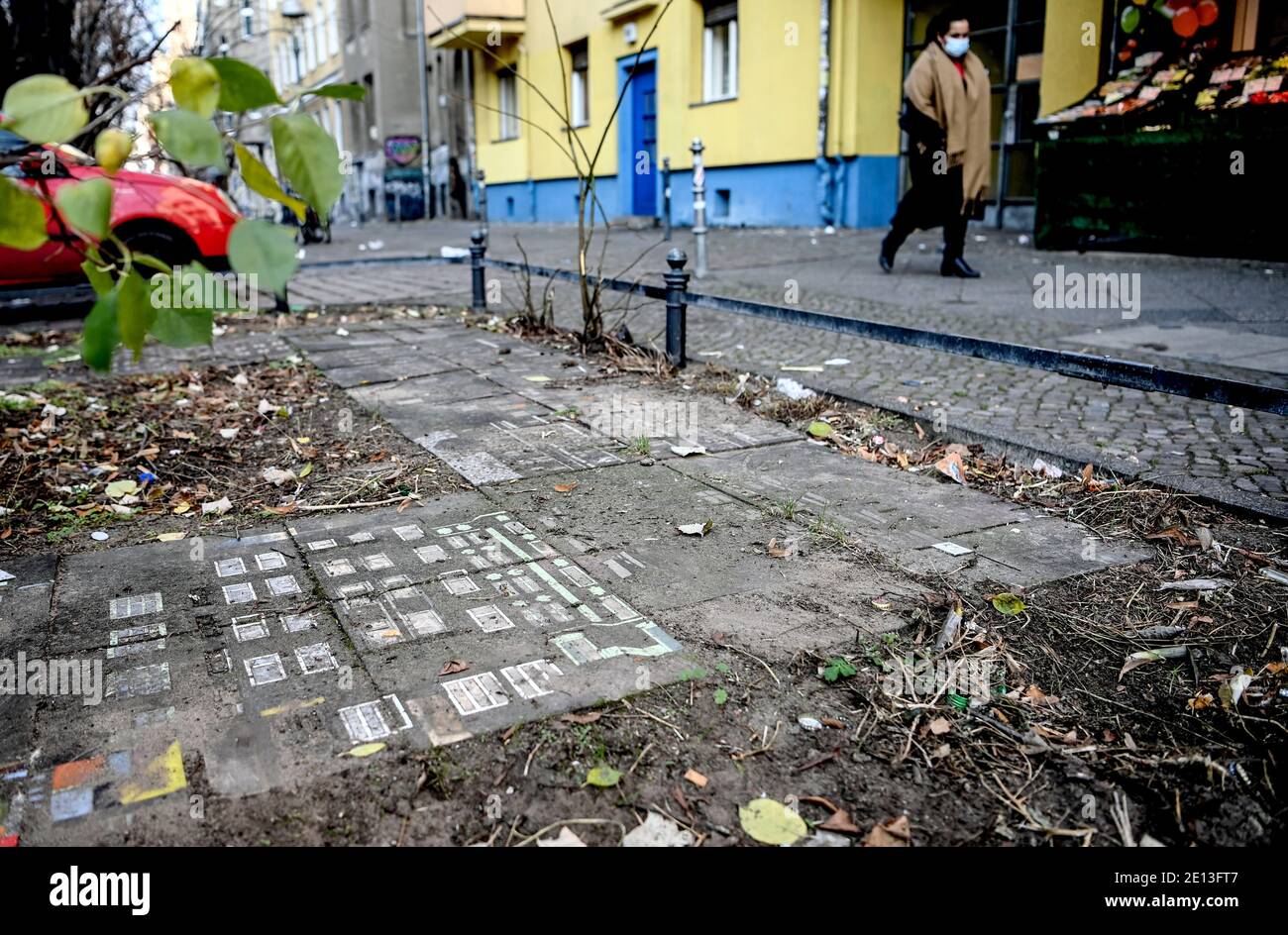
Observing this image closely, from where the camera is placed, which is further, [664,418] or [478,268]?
[478,268]

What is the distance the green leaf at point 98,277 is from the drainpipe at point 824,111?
14.6 meters

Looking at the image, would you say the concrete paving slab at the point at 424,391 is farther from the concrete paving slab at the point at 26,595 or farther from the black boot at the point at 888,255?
the black boot at the point at 888,255

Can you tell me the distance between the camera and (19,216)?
1.41m

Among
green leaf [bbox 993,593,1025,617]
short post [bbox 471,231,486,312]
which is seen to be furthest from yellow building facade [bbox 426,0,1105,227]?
green leaf [bbox 993,593,1025,617]

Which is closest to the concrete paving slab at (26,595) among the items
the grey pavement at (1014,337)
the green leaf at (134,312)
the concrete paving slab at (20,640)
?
the concrete paving slab at (20,640)

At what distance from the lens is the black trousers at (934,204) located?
899 cm

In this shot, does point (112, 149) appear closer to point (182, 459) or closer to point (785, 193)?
point (182, 459)

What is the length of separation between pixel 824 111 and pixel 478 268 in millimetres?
8093

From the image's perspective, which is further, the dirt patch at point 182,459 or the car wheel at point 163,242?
the car wheel at point 163,242

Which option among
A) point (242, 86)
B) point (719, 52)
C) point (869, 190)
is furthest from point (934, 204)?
point (719, 52)

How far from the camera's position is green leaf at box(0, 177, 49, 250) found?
55.1 inches

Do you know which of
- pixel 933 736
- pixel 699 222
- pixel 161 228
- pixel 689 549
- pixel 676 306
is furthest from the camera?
pixel 699 222

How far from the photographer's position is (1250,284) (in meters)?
8.27

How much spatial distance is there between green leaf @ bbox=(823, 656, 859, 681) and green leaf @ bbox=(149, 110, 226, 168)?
69.6 inches
